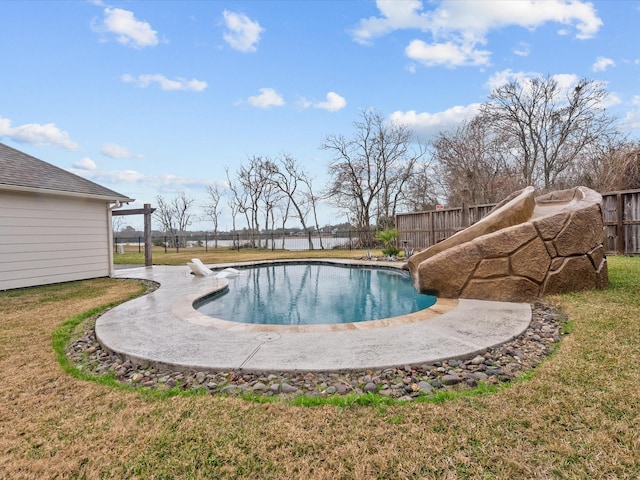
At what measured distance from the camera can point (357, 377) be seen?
2602 mm

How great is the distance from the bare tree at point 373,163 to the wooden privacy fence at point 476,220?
22.5ft

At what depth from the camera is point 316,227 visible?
23.7 meters

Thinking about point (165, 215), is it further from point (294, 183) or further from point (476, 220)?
point (476, 220)

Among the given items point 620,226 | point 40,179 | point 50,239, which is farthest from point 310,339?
point 620,226

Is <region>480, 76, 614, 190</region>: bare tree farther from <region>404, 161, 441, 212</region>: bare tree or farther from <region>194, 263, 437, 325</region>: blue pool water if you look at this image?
<region>194, 263, 437, 325</region>: blue pool water

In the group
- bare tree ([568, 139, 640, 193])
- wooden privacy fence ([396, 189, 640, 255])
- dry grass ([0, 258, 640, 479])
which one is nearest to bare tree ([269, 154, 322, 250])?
wooden privacy fence ([396, 189, 640, 255])

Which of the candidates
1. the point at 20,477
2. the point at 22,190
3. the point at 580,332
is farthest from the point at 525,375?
the point at 22,190

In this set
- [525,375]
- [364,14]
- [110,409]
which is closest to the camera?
[110,409]

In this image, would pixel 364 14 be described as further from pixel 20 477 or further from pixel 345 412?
pixel 20 477

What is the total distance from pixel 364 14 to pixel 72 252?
34.6ft

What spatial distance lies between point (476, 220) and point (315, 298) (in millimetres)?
8549

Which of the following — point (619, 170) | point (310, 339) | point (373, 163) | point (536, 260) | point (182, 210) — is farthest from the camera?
point (182, 210)

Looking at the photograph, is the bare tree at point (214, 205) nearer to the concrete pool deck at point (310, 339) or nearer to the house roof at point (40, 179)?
the house roof at point (40, 179)

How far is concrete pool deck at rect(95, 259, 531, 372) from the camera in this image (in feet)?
9.33
